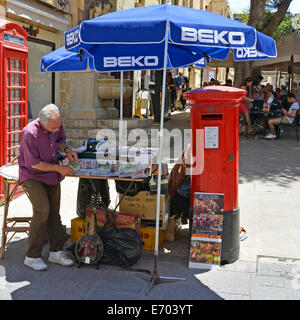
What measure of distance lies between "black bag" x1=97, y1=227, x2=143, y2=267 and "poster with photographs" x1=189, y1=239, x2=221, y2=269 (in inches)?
21.2

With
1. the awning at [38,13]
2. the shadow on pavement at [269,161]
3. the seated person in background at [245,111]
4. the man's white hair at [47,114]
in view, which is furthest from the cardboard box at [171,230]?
the seated person in background at [245,111]

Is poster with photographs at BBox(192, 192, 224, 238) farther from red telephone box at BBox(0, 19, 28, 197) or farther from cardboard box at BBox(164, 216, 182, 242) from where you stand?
red telephone box at BBox(0, 19, 28, 197)

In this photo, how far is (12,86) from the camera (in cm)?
688

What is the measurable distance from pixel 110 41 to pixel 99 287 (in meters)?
2.18

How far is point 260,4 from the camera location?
15.9 meters

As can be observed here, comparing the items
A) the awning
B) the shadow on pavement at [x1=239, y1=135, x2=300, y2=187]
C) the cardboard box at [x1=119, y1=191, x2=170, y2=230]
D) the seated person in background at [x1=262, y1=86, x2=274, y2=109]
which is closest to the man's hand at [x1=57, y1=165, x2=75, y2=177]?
the cardboard box at [x1=119, y1=191, x2=170, y2=230]

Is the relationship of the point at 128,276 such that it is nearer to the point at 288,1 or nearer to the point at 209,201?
the point at 209,201

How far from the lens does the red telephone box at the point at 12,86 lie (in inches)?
255

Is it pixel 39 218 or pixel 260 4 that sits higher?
pixel 260 4

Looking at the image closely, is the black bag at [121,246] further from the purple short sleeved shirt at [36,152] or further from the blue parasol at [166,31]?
the purple short sleeved shirt at [36,152]

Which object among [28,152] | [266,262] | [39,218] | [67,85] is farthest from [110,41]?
[67,85]

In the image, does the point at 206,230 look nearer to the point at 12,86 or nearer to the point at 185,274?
the point at 185,274

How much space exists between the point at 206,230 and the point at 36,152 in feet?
6.09

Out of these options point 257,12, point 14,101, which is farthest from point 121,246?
point 257,12
